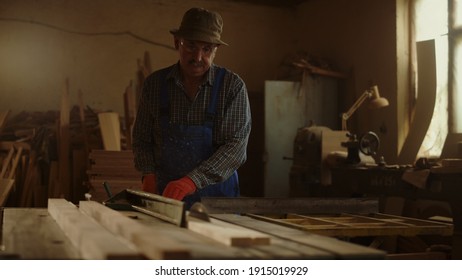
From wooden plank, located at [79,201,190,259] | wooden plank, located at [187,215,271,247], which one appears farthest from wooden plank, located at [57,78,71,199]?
wooden plank, located at [187,215,271,247]

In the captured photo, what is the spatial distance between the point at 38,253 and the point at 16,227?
530 millimetres

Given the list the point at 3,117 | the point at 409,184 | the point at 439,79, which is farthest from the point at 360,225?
the point at 3,117

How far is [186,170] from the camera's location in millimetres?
3270

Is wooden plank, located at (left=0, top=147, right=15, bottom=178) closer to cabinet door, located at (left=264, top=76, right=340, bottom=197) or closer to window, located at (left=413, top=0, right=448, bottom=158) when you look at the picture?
cabinet door, located at (left=264, top=76, right=340, bottom=197)

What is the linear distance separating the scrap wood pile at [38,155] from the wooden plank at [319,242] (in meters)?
4.80

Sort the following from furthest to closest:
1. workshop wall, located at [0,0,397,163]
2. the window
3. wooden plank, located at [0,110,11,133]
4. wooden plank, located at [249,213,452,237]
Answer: workshop wall, located at [0,0,397,163] → wooden plank, located at [0,110,11,133] → the window → wooden plank, located at [249,213,452,237]

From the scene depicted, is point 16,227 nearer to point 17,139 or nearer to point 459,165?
point 459,165

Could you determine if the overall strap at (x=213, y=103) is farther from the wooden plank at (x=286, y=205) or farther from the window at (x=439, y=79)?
the window at (x=439, y=79)

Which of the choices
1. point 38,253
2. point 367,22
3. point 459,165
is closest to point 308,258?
point 38,253

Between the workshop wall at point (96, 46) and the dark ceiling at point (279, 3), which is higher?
the dark ceiling at point (279, 3)

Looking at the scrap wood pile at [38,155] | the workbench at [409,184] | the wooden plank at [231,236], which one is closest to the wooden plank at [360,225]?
the wooden plank at [231,236]

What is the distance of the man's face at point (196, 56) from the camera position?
125 inches

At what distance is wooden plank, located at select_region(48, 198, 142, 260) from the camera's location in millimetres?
1524

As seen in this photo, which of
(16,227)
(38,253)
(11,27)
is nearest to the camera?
(38,253)
